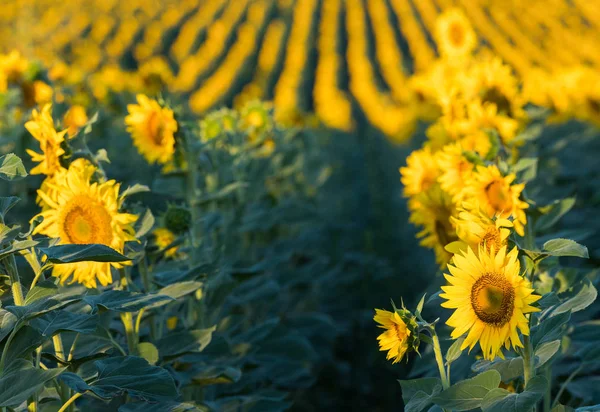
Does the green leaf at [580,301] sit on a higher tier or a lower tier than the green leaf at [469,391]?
higher

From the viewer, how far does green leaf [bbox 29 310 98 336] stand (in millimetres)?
1554

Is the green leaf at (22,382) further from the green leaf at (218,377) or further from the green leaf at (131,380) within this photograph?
the green leaf at (218,377)

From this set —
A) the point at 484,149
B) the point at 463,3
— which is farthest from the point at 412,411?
the point at 463,3

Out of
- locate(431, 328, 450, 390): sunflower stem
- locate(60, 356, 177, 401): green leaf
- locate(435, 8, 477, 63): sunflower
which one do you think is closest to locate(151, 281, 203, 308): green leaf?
locate(60, 356, 177, 401): green leaf

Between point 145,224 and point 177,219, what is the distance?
0.35 metres

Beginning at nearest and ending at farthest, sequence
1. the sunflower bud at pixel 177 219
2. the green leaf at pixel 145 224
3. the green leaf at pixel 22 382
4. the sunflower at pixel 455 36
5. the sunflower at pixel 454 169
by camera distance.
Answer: the green leaf at pixel 22 382
the green leaf at pixel 145 224
the sunflower at pixel 454 169
the sunflower bud at pixel 177 219
the sunflower at pixel 455 36

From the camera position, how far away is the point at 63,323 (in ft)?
5.20

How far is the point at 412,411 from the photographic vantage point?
1.51 metres

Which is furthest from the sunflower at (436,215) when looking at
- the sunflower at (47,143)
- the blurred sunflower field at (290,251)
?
the sunflower at (47,143)

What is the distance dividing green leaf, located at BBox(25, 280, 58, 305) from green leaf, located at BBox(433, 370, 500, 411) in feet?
2.52

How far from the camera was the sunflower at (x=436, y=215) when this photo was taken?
7.36ft

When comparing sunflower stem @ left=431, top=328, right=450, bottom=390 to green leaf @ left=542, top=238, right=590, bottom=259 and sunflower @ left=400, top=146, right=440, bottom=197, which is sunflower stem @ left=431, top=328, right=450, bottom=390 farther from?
sunflower @ left=400, top=146, right=440, bottom=197

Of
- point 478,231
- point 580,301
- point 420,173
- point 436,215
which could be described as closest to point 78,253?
point 478,231

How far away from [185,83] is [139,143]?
2299 cm
